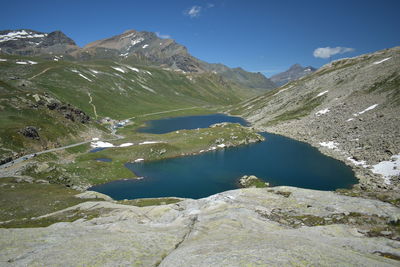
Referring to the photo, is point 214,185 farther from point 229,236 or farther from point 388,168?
point 229,236

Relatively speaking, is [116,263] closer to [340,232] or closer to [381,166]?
[340,232]

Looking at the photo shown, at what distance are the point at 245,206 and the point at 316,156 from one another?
239 ft

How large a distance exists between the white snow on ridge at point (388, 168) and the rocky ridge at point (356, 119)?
1.42ft

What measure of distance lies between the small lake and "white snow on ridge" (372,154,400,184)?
682cm

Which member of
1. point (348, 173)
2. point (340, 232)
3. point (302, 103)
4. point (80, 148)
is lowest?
point (348, 173)

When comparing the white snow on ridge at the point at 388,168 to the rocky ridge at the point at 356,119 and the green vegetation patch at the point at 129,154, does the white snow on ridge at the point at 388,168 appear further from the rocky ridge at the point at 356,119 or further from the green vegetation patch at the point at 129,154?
the green vegetation patch at the point at 129,154

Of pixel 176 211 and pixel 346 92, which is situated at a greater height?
pixel 346 92

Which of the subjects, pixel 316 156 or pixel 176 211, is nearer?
pixel 176 211

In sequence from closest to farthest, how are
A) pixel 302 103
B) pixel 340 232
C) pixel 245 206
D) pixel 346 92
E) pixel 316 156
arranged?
1. pixel 340 232
2. pixel 245 206
3. pixel 316 156
4. pixel 346 92
5. pixel 302 103

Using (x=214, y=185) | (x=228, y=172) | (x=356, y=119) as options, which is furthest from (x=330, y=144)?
(x=214, y=185)

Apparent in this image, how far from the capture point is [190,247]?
851 inches

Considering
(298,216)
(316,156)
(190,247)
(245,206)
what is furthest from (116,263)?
(316,156)

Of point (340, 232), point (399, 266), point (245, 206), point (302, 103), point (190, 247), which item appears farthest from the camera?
point (302, 103)

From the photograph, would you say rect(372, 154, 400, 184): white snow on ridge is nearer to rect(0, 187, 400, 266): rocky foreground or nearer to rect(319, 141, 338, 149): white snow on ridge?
rect(319, 141, 338, 149): white snow on ridge
